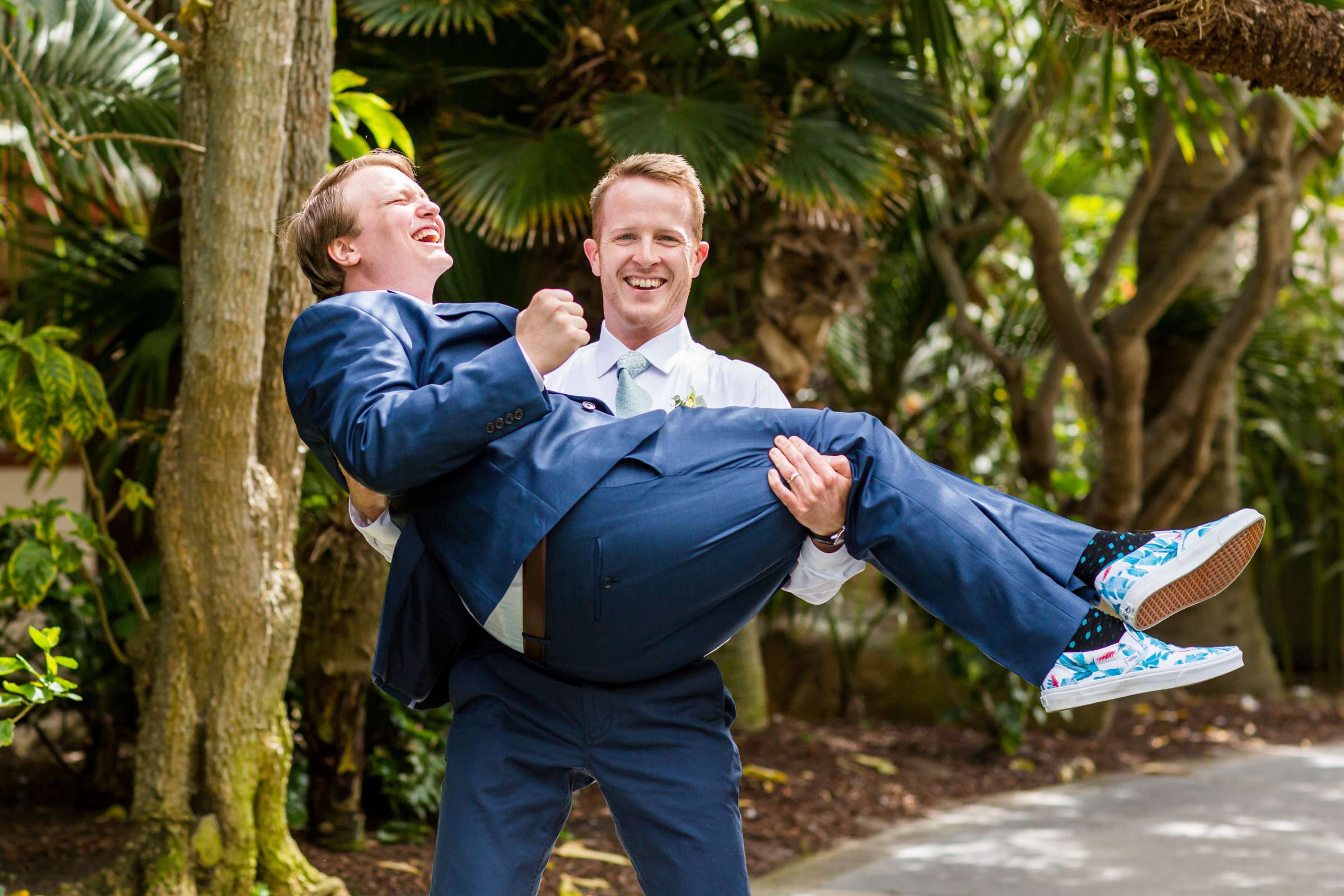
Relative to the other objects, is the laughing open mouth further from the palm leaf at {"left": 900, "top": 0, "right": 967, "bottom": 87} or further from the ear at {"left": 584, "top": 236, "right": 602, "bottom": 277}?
the palm leaf at {"left": 900, "top": 0, "right": 967, "bottom": 87}

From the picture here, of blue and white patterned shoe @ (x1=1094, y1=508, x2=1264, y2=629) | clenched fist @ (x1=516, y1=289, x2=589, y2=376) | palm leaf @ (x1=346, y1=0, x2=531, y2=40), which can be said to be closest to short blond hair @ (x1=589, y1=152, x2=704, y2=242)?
clenched fist @ (x1=516, y1=289, x2=589, y2=376)

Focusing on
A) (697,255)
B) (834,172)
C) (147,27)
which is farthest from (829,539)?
(834,172)

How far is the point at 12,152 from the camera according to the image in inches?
161

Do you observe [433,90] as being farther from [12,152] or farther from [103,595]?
[103,595]

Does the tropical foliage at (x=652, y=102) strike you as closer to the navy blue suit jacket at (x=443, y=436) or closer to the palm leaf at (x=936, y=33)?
the palm leaf at (x=936, y=33)

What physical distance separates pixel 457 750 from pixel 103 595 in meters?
2.51

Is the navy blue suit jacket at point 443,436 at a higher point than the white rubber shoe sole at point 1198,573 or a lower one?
higher

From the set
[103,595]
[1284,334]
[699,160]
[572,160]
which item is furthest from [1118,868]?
[1284,334]

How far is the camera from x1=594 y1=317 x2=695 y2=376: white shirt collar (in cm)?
221

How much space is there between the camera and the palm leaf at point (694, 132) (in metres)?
4.08

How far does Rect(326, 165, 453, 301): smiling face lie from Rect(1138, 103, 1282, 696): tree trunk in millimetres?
5489

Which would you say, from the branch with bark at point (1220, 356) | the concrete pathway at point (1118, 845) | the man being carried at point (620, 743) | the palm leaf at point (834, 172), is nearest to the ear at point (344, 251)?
the man being carried at point (620, 743)

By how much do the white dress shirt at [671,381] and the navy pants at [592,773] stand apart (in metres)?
0.28

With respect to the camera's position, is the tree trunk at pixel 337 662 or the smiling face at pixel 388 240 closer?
A: the smiling face at pixel 388 240
